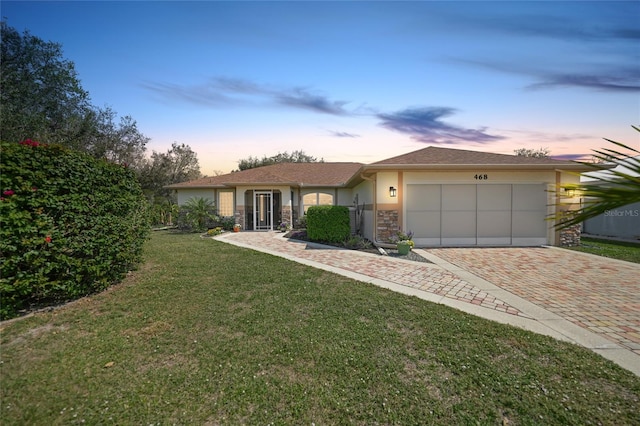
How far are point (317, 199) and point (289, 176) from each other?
9.07 ft

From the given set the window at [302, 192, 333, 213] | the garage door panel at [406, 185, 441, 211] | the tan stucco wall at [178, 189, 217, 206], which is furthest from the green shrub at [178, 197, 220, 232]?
the garage door panel at [406, 185, 441, 211]

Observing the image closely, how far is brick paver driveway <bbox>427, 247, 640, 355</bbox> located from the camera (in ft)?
13.0

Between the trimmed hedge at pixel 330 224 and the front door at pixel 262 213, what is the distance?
571cm

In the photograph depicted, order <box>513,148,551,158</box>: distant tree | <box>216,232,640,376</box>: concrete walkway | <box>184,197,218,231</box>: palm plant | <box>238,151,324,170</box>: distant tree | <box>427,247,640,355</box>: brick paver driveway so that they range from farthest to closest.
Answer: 1. <box>513,148,551,158</box>: distant tree
2. <box>238,151,324,170</box>: distant tree
3. <box>184,197,218,231</box>: palm plant
4. <box>427,247,640,355</box>: brick paver driveway
5. <box>216,232,640,376</box>: concrete walkway

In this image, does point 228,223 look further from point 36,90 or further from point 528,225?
point 528,225

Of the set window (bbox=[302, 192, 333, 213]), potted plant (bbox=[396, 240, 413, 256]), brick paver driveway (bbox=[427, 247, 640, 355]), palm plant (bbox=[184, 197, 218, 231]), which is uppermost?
window (bbox=[302, 192, 333, 213])

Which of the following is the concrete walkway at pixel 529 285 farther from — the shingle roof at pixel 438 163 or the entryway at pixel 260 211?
the entryway at pixel 260 211

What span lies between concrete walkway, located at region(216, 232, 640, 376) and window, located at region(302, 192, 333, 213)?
828 centimetres

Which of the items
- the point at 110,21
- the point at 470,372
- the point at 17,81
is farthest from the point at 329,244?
the point at 17,81

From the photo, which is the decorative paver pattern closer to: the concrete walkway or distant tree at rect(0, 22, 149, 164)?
the concrete walkway

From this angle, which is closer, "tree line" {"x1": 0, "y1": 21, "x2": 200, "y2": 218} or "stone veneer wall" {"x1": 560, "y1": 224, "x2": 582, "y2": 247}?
"stone veneer wall" {"x1": 560, "y1": 224, "x2": 582, "y2": 247}

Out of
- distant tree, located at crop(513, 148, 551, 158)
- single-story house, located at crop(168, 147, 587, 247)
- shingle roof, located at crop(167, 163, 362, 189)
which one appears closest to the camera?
single-story house, located at crop(168, 147, 587, 247)

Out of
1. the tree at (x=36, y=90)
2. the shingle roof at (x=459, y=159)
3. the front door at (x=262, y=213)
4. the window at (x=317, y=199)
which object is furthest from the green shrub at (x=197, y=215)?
the shingle roof at (x=459, y=159)

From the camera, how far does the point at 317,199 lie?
17.9m
